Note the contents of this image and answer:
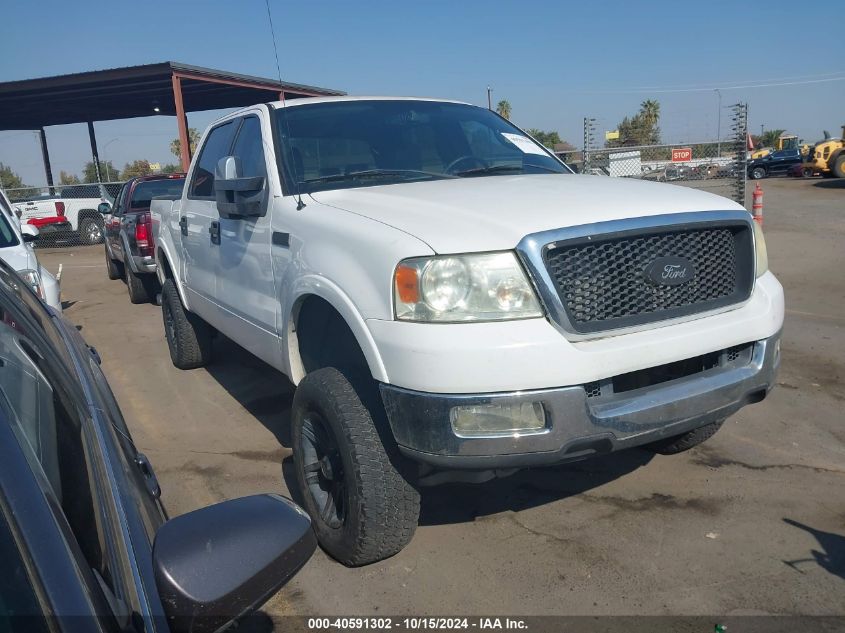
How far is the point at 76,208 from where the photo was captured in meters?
19.5

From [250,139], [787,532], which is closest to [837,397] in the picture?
[787,532]

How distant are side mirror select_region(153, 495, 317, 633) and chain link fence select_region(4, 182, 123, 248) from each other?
63.8 ft

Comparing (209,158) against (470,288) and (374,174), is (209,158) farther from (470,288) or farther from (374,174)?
(470,288)

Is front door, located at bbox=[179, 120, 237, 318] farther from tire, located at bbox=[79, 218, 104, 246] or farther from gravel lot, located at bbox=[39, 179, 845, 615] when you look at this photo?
tire, located at bbox=[79, 218, 104, 246]

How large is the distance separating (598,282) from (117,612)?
6.60ft

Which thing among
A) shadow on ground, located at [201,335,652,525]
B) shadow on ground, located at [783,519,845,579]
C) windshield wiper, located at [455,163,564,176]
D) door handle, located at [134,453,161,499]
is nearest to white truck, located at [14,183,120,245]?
shadow on ground, located at [201,335,652,525]

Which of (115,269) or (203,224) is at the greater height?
(203,224)

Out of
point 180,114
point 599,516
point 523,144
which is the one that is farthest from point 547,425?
point 180,114

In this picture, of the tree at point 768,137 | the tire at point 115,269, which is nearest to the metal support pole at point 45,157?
the tire at point 115,269

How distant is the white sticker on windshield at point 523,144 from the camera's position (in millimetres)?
4324

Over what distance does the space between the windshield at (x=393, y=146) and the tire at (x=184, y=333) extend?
243 cm

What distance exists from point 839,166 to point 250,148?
99.0 feet

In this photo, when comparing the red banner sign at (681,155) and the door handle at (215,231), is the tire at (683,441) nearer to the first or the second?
the door handle at (215,231)

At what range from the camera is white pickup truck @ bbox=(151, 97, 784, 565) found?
2.53 m
